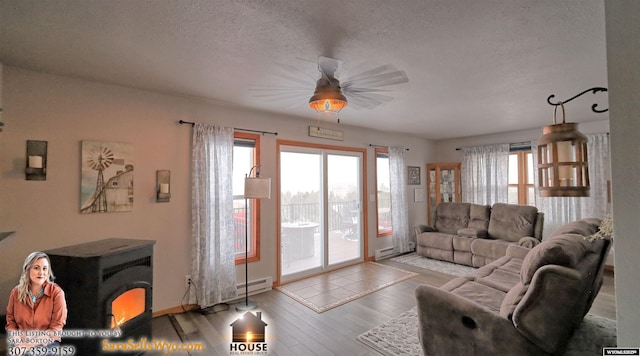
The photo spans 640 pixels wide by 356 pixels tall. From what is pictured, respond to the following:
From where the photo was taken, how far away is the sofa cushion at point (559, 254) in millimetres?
1732

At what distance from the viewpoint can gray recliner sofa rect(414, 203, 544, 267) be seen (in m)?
4.51

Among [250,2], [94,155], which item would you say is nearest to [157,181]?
[94,155]

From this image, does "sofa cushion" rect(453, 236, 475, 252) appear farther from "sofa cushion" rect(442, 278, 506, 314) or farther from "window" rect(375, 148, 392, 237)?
"sofa cushion" rect(442, 278, 506, 314)

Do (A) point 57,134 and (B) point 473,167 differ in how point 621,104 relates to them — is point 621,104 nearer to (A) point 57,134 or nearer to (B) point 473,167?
(A) point 57,134

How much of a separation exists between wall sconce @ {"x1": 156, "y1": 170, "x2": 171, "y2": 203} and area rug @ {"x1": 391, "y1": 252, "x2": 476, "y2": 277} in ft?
13.0

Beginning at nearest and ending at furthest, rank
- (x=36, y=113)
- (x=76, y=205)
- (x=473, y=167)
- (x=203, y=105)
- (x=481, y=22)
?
1. (x=481, y=22)
2. (x=36, y=113)
3. (x=76, y=205)
4. (x=203, y=105)
5. (x=473, y=167)

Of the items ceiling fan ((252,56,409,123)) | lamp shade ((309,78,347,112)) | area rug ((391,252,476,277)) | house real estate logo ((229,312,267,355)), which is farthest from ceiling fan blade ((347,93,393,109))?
area rug ((391,252,476,277))

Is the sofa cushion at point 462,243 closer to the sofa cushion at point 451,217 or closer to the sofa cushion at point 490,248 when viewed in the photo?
the sofa cushion at point 490,248

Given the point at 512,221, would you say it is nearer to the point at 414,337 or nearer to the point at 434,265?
the point at 434,265

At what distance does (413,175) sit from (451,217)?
116 cm

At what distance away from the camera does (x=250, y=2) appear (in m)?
1.53

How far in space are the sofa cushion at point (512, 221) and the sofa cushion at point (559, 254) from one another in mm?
2988

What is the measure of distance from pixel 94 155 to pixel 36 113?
53 centimetres

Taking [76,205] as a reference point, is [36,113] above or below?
above
